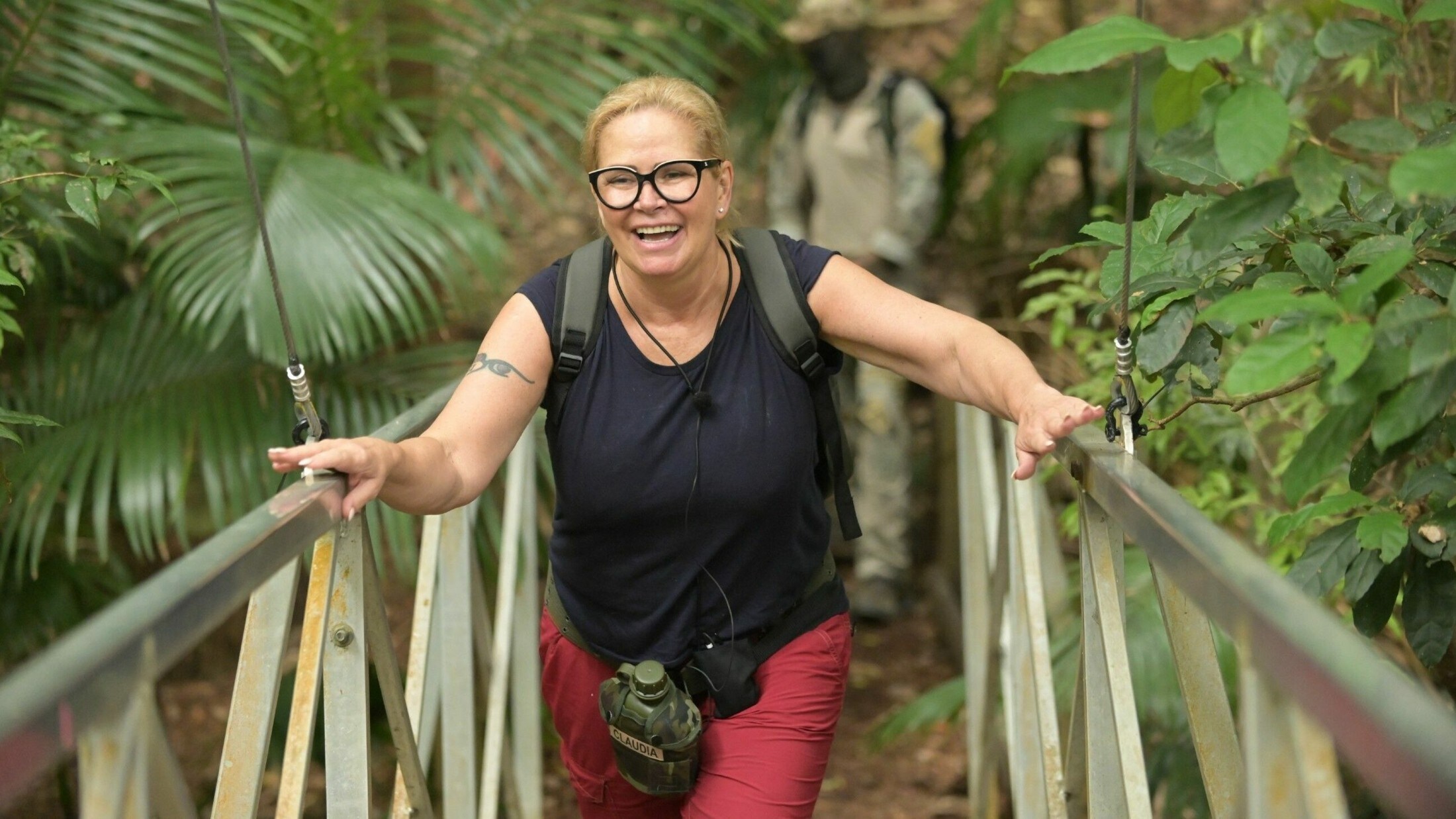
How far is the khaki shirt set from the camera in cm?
514

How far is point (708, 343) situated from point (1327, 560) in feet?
2.85

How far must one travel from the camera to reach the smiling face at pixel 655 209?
1.93 m

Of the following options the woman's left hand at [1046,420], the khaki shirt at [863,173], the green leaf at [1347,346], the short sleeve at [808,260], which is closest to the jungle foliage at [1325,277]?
the green leaf at [1347,346]

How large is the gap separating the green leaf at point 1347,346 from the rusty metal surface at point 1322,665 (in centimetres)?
17

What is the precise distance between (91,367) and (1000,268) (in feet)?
11.3

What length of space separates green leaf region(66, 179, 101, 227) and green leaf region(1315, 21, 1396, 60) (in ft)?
5.45

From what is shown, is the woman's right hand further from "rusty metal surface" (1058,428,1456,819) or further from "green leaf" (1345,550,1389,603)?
"green leaf" (1345,550,1389,603)

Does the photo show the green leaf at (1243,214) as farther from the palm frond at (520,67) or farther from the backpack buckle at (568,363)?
the palm frond at (520,67)

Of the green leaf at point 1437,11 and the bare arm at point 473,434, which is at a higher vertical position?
the green leaf at point 1437,11

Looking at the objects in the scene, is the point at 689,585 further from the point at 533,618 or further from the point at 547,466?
the point at 547,466

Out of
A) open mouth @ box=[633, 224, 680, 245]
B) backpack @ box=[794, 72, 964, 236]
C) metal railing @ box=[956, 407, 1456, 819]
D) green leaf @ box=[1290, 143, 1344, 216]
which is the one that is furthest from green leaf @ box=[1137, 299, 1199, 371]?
backpack @ box=[794, 72, 964, 236]

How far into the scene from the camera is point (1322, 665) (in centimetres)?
85

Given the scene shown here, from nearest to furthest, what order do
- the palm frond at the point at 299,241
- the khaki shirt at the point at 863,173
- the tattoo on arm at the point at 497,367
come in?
the tattoo on arm at the point at 497,367, the palm frond at the point at 299,241, the khaki shirt at the point at 863,173

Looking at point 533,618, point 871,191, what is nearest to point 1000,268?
point 871,191
